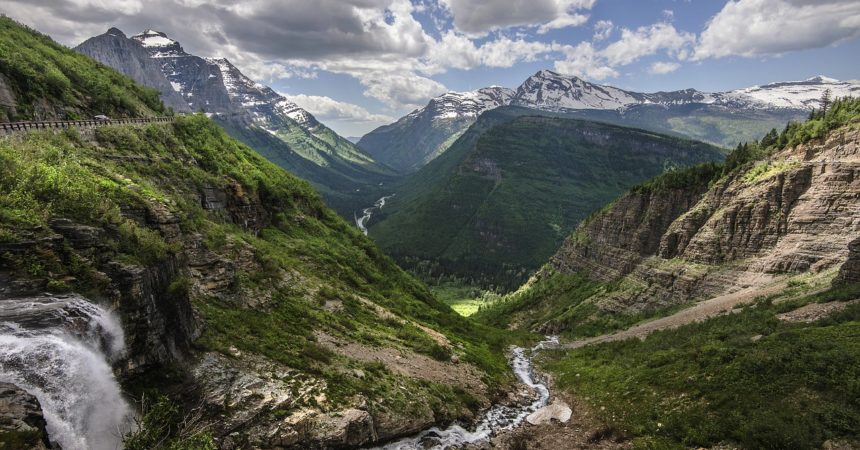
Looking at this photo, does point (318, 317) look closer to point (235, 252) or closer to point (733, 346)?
point (235, 252)

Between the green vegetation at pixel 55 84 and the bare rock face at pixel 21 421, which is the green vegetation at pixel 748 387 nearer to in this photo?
the bare rock face at pixel 21 421

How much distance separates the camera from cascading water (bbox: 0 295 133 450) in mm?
18797

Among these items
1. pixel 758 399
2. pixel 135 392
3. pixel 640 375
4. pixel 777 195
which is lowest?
pixel 640 375

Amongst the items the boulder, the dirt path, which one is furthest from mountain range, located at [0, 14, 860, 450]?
the dirt path

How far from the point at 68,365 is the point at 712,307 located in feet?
263

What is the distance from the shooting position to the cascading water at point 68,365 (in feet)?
61.7

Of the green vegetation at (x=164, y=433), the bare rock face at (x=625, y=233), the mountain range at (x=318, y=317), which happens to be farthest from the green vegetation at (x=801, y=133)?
the green vegetation at (x=164, y=433)

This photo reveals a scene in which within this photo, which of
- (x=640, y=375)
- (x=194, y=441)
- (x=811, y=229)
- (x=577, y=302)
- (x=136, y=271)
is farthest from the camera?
(x=577, y=302)

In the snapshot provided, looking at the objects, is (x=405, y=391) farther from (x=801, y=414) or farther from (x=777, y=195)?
(x=777, y=195)

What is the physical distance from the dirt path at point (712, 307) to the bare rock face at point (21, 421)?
71775 mm

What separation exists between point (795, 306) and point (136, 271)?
66.6 metres

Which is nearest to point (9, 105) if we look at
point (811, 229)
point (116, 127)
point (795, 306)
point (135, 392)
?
point (116, 127)

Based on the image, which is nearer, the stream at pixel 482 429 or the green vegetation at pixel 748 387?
→ the green vegetation at pixel 748 387

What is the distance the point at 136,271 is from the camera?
26.3 metres
